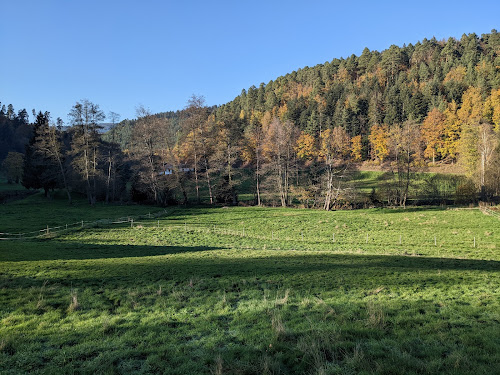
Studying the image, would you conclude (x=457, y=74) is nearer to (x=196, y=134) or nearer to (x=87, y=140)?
(x=196, y=134)

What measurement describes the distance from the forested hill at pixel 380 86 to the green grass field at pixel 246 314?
5621 centimetres

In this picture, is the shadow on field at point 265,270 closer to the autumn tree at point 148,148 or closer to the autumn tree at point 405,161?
the autumn tree at point 148,148

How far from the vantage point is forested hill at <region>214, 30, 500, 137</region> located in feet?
297

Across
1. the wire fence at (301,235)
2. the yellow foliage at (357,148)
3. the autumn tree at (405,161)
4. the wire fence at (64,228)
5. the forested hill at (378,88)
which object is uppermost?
the forested hill at (378,88)

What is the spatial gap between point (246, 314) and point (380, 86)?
13330cm

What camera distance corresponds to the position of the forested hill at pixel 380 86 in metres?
90.6

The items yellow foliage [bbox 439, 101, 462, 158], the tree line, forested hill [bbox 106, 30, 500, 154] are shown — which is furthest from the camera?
forested hill [bbox 106, 30, 500, 154]

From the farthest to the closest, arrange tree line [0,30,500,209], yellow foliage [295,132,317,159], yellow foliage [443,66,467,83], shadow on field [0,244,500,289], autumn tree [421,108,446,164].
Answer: yellow foliage [443,66,467,83], yellow foliage [295,132,317,159], autumn tree [421,108,446,164], tree line [0,30,500,209], shadow on field [0,244,500,289]

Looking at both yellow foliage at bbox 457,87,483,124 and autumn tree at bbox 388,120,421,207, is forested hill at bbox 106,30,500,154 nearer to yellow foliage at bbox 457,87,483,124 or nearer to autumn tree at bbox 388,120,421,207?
yellow foliage at bbox 457,87,483,124

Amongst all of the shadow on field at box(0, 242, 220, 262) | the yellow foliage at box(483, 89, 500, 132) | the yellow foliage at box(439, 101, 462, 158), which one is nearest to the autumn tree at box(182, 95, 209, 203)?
the shadow on field at box(0, 242, 220, 262)

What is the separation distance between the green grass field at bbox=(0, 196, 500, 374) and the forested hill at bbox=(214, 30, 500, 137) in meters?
56.2

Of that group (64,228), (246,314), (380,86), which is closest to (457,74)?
(380,86)

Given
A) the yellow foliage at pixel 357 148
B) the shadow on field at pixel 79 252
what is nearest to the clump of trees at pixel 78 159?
the shadow on field at pixel 79 252

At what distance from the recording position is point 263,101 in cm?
13725
